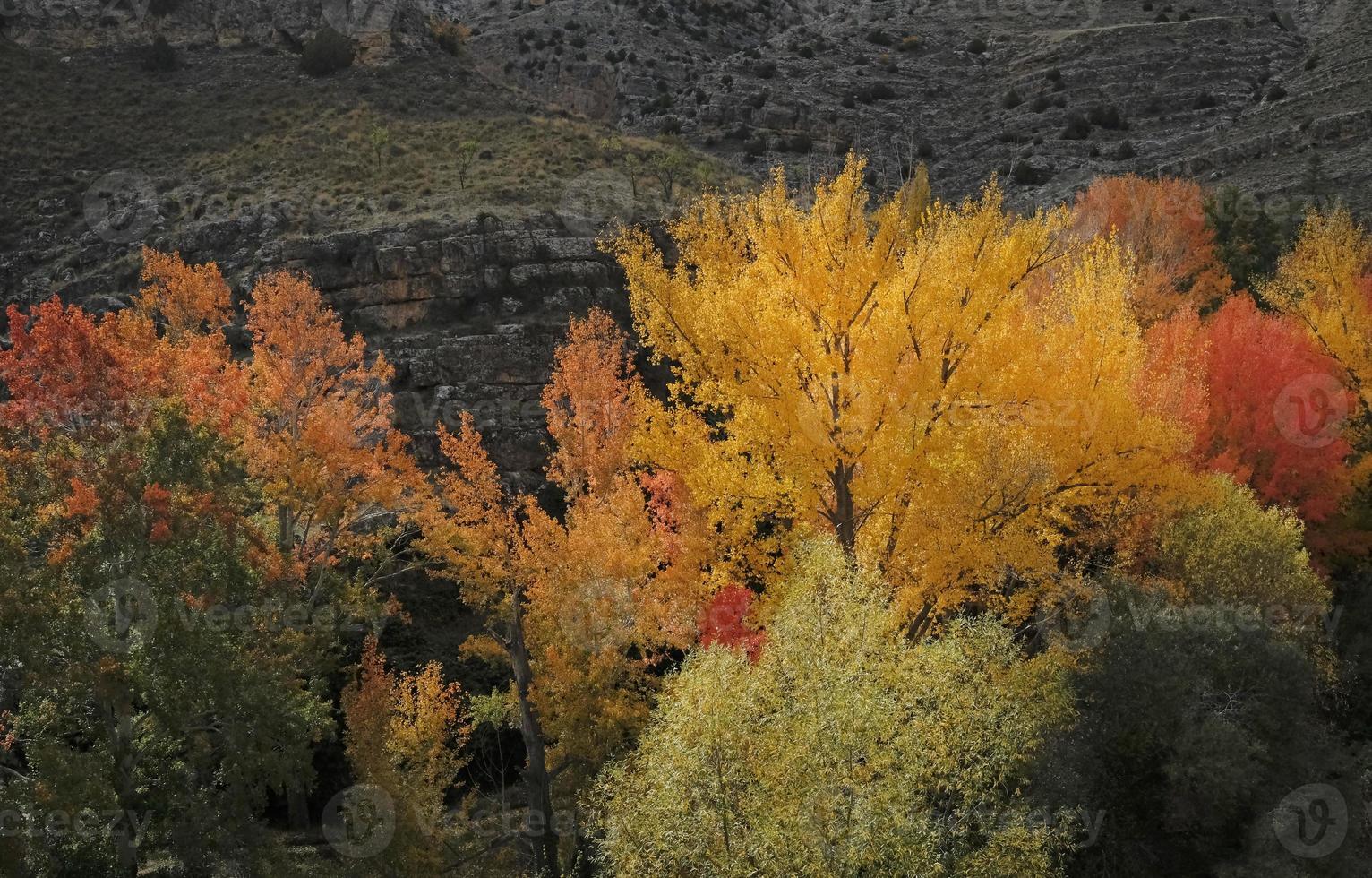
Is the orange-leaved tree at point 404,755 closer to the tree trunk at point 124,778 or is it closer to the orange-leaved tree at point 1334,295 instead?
the tree trunk at point 124,778

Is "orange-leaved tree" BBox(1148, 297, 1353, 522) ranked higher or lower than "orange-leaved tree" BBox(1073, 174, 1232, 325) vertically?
lower

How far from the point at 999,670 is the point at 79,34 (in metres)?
85.3

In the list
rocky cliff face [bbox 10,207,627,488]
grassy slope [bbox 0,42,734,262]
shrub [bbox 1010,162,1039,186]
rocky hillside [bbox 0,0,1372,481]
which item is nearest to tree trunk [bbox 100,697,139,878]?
rocky hillside [bbox 0,0,1372,481]

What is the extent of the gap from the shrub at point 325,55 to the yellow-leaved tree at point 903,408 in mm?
66759

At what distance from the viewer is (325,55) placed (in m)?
74.3

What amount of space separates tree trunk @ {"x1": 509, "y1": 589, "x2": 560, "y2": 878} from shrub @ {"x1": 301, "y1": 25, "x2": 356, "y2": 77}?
206 feet

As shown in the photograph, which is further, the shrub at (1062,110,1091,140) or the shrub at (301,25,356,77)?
the shrub at (1062,110,1091,140)

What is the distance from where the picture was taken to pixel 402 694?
26062mm

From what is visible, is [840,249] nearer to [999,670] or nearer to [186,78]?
[999,670]

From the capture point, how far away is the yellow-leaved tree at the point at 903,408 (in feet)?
55.7

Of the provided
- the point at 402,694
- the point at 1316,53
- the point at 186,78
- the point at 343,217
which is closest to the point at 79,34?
the point at 186,78

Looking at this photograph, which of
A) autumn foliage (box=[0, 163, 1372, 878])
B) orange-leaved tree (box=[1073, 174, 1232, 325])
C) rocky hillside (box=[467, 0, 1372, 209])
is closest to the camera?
autumn foliage (box=[0, 163, 1372, 878])

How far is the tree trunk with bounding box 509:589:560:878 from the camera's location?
74.5 feet

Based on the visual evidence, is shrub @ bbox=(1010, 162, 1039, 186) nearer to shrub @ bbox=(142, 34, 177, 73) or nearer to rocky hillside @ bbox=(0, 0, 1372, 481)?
rocky hillside @ bbox=(0, 0, 1372, 481)
